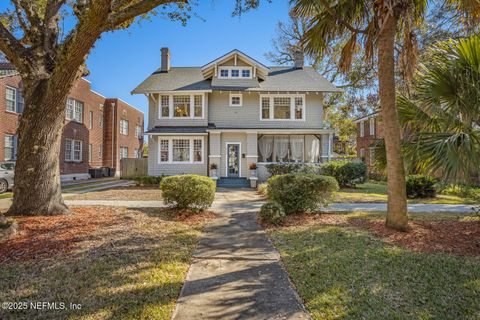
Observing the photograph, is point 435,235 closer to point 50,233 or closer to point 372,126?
point 50,233

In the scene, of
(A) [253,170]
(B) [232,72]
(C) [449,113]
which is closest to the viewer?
(C) [449,113]

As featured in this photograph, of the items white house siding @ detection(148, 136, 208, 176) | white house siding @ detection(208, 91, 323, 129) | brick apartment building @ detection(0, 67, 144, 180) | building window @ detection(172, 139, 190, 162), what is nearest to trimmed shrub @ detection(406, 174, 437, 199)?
white house siding @ detection(208, 91, 323, 129)

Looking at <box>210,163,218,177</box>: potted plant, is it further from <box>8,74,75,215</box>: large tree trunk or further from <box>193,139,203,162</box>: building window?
<box>8,74,75,215</box>: large tree trunk

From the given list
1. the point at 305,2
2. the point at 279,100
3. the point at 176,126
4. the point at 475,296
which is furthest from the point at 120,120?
the point at 475,296

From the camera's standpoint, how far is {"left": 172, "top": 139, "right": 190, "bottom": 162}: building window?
18.7m

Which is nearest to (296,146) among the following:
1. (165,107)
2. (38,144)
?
(165,107)

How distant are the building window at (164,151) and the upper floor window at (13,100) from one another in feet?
32.5

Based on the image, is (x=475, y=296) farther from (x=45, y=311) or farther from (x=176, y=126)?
(x=176, y=126)

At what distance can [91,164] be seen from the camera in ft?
86.4

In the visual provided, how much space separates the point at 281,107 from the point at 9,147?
18523 mm

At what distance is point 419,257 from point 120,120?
103 feet

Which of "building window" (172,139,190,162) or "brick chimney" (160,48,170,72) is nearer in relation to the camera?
"building window" (172,139,190,162)

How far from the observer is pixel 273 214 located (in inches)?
274

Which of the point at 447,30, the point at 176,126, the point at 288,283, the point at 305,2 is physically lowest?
the point at 288,283
